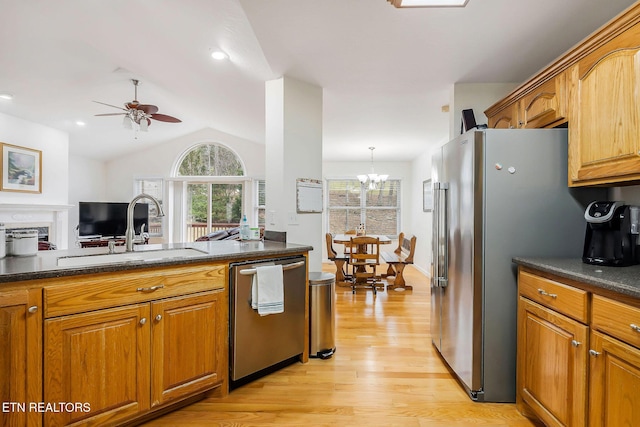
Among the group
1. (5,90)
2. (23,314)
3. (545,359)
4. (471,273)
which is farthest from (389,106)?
(5,90)

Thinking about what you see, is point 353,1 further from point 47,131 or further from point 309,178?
point 47,131

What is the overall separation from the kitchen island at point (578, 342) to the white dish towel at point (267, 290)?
1.45 meters

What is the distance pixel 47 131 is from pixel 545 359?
24.1 ft

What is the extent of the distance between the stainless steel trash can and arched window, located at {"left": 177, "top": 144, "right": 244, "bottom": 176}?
533cm

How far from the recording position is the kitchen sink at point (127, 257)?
5.43 ft

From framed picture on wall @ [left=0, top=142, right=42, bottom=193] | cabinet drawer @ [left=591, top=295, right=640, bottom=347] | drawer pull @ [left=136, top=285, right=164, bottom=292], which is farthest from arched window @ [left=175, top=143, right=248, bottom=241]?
cabinet drawer @ [left=591, top=295, right=640, bottom=347]

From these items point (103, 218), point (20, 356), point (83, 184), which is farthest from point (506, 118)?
point (83, 184)

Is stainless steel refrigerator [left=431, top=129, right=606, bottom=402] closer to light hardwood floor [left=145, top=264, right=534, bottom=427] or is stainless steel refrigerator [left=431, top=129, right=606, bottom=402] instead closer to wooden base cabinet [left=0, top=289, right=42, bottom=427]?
light hardwood floor [left=145, top=264, right=534, bottom=427]

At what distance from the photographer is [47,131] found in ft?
18.3

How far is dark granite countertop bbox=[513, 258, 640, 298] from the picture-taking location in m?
1.23

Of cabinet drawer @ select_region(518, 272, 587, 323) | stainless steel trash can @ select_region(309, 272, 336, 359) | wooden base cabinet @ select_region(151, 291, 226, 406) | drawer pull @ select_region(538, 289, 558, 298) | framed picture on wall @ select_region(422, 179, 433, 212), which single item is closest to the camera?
cabinet drawer @ select_region(518, 272, 587, 323)

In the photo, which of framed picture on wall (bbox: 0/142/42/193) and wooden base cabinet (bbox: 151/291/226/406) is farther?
framed picture on wall (bbox: 0/142/42/193)

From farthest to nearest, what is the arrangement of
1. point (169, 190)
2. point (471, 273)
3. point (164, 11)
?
point (169, 190)
point (164, 11)
point (471, 273)

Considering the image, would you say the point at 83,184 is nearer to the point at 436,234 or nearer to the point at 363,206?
the point at 363,206
